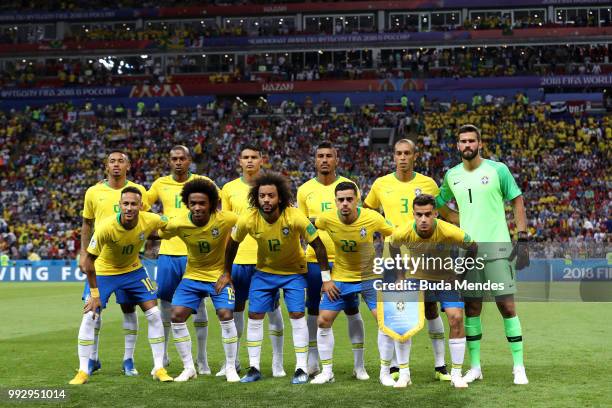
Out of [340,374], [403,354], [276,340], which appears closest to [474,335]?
[403,354]

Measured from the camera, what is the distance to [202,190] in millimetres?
9250

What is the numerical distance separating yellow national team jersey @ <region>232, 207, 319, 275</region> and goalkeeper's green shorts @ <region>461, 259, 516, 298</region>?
1.66 m

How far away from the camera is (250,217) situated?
9.01 metres

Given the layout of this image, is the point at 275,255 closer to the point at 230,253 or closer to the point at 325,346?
the point at 230,253

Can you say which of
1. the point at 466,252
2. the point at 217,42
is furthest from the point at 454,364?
the point at 217,42

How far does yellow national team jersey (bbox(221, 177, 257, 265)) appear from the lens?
9789 mm

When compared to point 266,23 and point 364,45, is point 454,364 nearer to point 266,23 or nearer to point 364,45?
point 364,45

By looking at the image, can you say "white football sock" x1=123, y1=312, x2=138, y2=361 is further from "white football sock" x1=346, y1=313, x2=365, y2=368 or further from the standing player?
the standing player

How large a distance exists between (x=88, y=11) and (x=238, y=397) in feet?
181

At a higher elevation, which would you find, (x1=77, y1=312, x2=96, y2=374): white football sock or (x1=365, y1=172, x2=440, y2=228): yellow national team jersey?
(x1=365, y1=172, x2=440, y2=228): yellow national team jersey

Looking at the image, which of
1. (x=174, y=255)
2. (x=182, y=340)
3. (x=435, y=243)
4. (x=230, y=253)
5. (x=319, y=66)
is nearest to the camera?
(x=435, y=243)

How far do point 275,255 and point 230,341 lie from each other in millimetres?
1068

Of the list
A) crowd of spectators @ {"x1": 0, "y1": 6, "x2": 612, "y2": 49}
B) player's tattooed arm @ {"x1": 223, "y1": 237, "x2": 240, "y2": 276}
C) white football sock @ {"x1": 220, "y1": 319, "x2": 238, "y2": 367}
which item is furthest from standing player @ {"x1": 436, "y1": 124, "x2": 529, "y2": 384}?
crowd of spectators @ {"x1": 0, "y1": 6, "x2": 612, "y2": 49}

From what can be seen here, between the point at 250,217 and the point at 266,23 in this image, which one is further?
the point at 266,23
